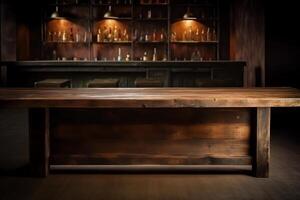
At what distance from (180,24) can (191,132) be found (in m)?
7.57

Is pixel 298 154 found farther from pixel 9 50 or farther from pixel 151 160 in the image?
pixel 9 50

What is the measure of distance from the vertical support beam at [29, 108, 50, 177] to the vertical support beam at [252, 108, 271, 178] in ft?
6.03

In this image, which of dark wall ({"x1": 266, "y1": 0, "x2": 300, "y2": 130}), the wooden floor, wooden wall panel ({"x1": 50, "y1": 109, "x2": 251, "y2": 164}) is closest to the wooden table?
wooden wall panel ({"x1": 50, "y1": 109, "x2": 251, "y2": 164})

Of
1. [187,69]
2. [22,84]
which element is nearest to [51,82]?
[22,84]

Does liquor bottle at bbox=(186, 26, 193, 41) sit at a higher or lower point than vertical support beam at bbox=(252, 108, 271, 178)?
higher

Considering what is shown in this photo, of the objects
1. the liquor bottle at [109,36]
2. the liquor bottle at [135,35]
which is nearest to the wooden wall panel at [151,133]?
the liquor bottle at [109,36]

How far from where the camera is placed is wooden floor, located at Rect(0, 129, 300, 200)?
4.45 m

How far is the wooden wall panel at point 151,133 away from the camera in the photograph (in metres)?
5.13

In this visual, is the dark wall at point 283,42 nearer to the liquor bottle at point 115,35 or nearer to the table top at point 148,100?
the liquor bottle at point 115,35

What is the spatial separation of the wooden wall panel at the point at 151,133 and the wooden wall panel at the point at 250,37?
14.3 ft

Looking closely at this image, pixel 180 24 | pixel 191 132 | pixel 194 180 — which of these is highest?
pixel 180 24

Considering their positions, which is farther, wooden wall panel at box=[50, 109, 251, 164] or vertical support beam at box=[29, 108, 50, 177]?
wooden wall panel at box=[50, 109, 251, 164]

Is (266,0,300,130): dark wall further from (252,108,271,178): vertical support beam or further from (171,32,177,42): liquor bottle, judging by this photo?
(252,108,271,178): vertical support beam

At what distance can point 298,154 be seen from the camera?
6.28 m
